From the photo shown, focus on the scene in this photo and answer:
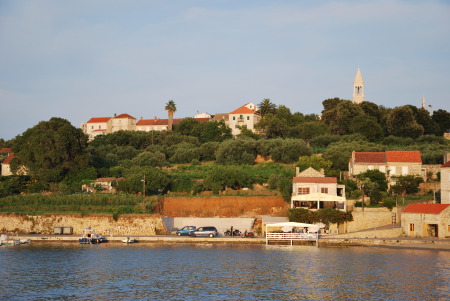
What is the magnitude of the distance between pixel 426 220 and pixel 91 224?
100ft

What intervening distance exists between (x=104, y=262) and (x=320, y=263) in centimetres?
1538

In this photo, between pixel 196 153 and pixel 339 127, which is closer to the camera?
pixel 196 153

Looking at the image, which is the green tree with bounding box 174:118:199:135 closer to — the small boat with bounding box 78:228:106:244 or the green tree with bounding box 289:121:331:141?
the green tree with bounding box 289:121:331:141

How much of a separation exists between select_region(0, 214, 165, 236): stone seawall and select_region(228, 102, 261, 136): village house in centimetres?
4952

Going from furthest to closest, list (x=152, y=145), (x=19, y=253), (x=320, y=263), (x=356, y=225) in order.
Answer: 1. (x=152, y=145)
2. (x=356, y=225)
3. (x=19, y=253)
4. (x=320, y=263)

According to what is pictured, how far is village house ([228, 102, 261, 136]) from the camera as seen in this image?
105125 millimetres

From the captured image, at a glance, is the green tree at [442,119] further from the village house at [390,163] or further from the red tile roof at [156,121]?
the red tile roof at [156,121]

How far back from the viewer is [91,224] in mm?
56656

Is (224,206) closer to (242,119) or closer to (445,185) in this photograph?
(445,185)

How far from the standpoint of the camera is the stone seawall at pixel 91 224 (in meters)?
56.2

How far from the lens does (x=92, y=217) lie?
186 ft

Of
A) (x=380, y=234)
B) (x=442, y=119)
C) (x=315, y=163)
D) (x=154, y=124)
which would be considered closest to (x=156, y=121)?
(x=154, y=124)

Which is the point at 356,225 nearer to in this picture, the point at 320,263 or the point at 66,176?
the point at 320,263

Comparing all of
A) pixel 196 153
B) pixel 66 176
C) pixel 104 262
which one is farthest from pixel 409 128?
pixel 104 262
